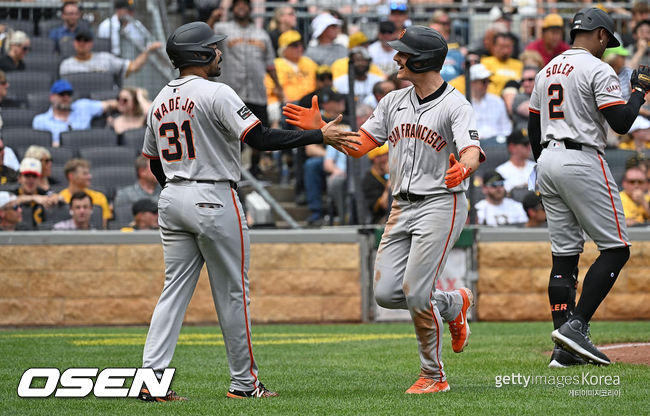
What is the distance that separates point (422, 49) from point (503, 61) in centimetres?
881

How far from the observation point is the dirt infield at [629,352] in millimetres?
7180

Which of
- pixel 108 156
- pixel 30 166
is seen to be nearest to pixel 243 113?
pixel 30 166

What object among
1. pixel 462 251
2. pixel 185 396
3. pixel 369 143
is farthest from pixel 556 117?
pixel 462 251

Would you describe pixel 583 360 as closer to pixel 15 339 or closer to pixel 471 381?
pixel 471 381

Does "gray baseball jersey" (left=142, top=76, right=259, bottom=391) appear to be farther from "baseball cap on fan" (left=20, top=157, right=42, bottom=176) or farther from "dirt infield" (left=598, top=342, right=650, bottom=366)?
"baseball cap on fan" (left=20, top=157, right=42, bottom=176)

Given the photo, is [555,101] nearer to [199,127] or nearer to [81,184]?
[199,127]

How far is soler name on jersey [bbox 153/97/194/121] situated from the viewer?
5914mm

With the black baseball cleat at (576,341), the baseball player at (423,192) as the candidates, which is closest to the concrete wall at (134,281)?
the black baseball cleat at (576,341)

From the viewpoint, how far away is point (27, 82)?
13.3m

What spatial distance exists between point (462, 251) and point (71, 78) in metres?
5.65

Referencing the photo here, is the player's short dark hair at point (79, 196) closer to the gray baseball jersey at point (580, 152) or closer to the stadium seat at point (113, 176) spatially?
the stadium seat at point (113, 176)

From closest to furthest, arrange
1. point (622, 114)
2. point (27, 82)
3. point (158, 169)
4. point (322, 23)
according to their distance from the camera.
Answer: point (158, 169) < point (622, 114) < point (27, 82) < point (322, 23)

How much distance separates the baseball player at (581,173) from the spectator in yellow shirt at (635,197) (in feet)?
15.8

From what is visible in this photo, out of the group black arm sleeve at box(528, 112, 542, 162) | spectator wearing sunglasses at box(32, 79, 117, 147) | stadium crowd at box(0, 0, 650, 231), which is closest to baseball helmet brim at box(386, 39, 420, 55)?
black arm sleeve at box(528, 112, 542, 162)
